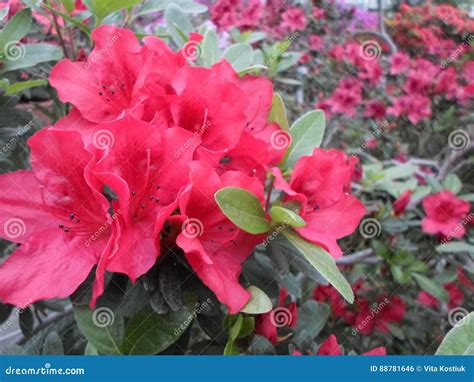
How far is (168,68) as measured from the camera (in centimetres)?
78

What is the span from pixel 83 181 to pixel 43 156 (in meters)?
0.06

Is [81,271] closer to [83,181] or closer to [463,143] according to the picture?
[83,181]

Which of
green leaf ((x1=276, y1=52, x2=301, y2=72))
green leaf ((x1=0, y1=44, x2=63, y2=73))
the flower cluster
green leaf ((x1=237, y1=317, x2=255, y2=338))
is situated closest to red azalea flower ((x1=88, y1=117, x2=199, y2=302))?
the flower cluster

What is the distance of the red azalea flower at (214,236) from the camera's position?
68 cm

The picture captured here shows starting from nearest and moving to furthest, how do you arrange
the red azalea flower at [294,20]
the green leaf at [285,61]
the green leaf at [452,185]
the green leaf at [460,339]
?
the green leaf at [460,339], the green leaf at [452,185], the green leaf at [285,61], the red azalea flower at [294,20]

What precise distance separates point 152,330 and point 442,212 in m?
1.10

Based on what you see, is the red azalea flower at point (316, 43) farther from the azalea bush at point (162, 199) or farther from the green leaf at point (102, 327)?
the green leaf at point (102, 327)

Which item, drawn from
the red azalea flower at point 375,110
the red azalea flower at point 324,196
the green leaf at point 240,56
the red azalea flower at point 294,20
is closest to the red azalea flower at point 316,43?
the red azalea flower at point 294,20

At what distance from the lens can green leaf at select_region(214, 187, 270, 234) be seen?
0.69 m

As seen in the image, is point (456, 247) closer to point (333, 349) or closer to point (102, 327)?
point (333, 349)

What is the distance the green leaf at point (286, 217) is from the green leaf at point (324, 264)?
0.02 meters

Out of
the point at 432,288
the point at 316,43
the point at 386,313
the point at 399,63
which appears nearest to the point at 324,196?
the point at 432,288

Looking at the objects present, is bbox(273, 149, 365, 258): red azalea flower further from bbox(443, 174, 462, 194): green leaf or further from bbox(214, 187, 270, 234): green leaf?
bbox(443, 174, 462, 194): green leaf

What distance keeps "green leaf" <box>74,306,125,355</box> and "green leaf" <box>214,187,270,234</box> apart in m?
0.22
